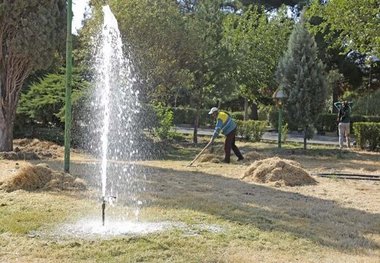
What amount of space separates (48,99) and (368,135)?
1064cm

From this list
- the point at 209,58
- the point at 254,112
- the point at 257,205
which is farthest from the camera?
the point at 254,112

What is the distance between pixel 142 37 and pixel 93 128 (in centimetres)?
329

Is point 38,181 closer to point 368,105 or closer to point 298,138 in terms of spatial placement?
point 298,138

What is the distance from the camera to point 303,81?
16.7m

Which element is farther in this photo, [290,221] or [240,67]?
[240,67]

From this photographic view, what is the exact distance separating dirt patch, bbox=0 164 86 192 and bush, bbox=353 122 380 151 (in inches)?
474

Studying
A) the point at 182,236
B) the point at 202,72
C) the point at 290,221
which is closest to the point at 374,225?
the point at 290,221

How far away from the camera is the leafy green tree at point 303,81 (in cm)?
1670

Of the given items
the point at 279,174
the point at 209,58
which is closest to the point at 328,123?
the point at 209,58

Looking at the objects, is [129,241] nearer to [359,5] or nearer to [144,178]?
[144,178]

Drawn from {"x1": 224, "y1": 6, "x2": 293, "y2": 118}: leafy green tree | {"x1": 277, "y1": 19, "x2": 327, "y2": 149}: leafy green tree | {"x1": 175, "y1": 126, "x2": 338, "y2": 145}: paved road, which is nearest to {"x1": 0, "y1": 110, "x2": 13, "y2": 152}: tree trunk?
{"x1": 277, "y1": 19, "x2": 327, "y2": 149}: leafy green tree

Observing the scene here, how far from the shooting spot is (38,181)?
8156 mm

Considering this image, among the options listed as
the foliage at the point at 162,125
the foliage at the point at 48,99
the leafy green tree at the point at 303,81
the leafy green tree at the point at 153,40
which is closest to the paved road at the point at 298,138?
the leafy green tree at the point at 303,81

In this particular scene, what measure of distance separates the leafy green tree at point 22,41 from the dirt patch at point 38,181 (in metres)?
4.77
